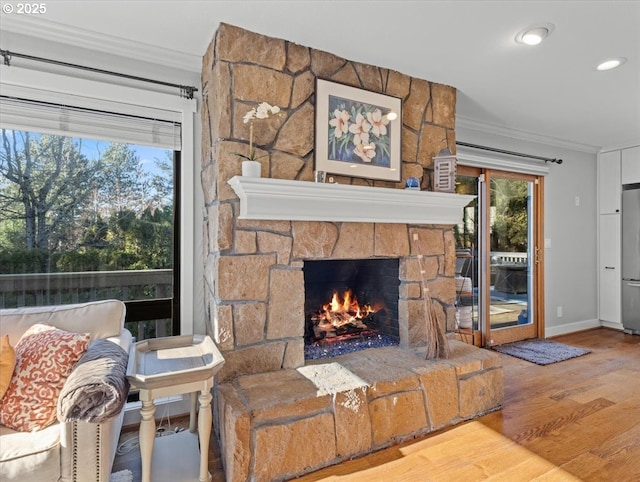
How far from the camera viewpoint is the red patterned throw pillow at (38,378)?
1.58 m

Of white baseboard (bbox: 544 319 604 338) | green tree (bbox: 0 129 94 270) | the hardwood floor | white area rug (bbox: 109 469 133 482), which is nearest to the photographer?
white area rug (bbox: 109 469 133 482)

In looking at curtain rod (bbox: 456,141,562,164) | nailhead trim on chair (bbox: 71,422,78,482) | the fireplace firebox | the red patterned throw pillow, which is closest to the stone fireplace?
the fireplace firebox

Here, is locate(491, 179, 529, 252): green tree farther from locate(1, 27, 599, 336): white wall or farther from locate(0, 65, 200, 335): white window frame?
locate(0, 65, 200, 335): white window frame

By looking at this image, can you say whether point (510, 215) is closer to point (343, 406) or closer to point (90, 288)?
point (343, 406)

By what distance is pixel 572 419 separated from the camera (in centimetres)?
247

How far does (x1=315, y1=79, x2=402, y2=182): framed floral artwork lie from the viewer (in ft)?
8.20

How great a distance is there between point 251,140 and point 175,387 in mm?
1370

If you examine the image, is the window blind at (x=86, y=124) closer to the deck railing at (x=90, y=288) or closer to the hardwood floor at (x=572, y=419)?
the deck railing at (x=90, y=288)

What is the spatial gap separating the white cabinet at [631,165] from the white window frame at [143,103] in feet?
17.3

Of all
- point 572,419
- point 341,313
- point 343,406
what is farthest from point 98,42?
point 572,419

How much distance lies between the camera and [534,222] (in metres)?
4.55

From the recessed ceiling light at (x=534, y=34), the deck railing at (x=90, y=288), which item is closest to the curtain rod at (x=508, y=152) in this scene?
the recessed ceiling light at (x=534, y=34)

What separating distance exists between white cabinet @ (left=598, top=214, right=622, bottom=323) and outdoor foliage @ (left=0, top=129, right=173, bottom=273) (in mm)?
5405

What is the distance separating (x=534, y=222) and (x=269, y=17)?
3938mm
